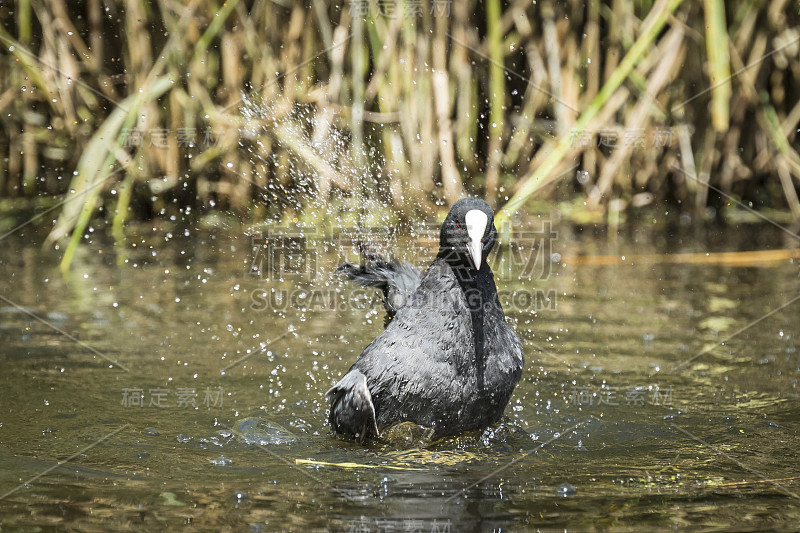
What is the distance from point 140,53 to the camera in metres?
6.30

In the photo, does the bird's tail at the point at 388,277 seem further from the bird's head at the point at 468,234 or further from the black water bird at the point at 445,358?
the bird's head at the point at 468,234

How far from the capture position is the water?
2.46 metres

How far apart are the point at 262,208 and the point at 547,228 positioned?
78.4 inches

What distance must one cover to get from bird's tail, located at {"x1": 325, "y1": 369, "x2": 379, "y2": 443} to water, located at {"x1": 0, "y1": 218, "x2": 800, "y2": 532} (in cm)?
6

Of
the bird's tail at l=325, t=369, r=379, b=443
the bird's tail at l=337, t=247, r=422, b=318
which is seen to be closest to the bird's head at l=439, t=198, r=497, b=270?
the bird's tail at l=337, t=247, r=422, b=318

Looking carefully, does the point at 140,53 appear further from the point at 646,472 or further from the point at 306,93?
the point at 646,472

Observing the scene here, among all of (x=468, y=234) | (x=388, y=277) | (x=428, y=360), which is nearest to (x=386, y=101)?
(x=388, y=277)

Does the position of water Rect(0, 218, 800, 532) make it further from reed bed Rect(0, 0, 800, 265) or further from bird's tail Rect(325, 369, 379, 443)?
reed bed Rect(0, 0, 800, 265)

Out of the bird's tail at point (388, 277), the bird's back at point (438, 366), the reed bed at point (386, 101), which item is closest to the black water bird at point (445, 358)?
the bird's back at point (438, 366)

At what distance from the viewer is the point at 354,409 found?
3.15 metres

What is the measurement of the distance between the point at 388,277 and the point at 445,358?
1.60 feet

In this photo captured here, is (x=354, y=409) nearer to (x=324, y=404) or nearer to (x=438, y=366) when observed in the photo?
(x=438, y=366)

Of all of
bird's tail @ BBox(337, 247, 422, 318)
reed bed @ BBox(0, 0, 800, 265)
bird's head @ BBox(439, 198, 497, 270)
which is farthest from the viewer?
reed bed @ BBox(0, 0, 800, 265)

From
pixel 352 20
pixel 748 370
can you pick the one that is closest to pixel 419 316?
pixel 748 370
